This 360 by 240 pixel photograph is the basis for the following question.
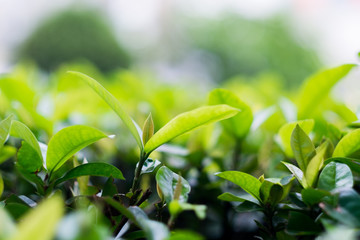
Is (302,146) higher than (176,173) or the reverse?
higher

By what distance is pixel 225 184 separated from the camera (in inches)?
44.0

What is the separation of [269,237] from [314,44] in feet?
38.2

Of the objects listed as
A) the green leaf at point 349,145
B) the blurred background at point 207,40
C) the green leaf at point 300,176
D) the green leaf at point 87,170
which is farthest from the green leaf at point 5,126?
the blurred background at point 207,40

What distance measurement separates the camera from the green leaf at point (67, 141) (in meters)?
0.71

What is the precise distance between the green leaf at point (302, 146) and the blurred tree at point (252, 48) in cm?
951

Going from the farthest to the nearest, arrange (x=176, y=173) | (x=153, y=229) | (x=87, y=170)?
1. (x=176, y=173)
2. (x=87, y=170)
3. (x=153, y=229)

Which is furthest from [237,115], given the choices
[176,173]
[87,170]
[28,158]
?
[28,158]

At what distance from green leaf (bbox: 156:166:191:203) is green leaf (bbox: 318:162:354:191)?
0.86 ft

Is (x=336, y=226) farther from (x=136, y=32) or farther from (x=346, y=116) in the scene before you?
(x=136, y=32)

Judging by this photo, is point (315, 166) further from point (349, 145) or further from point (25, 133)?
point (25, 133)

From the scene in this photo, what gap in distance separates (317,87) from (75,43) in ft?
33.7

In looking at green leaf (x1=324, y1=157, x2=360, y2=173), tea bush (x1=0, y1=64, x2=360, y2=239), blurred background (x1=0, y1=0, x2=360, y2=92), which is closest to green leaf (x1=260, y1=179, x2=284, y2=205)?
tea bush (x1=0, y1=64, x2=360, y2=239)

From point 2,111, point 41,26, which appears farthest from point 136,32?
point 2,111

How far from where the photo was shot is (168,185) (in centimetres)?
66
